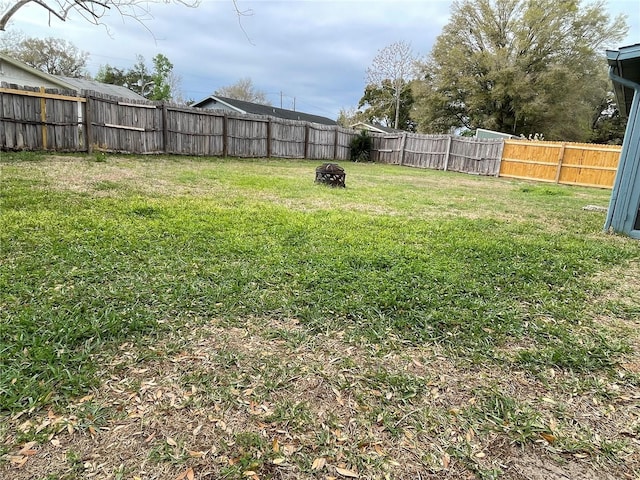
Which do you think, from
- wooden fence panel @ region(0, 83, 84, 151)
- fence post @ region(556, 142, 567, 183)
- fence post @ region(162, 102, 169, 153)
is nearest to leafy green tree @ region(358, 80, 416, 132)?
fence post @ region(556, 142, 567, 183)

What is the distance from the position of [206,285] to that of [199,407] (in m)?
1.22

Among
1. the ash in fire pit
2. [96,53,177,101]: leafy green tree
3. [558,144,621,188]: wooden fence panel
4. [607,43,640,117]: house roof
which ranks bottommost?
the ash in fire pit

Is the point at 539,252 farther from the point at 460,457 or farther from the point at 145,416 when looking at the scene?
the point at 145,416

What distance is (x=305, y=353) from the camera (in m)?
2.02

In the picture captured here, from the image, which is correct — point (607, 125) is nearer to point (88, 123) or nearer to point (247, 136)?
point (247, 136)

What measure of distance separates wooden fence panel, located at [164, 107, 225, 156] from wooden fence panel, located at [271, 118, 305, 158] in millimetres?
2360

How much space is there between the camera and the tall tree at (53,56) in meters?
26.8

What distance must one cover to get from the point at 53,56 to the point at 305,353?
3706 cm

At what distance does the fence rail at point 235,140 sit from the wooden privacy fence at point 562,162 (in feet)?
0.09

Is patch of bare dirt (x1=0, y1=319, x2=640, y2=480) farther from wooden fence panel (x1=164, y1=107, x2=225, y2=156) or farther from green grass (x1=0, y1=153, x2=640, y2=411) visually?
wooden fence panel (x1=164, y1=107, x2=225, y2=156)

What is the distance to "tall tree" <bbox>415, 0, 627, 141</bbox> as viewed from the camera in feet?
71.4

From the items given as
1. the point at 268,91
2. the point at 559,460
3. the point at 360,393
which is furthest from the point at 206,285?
the point at 268,91

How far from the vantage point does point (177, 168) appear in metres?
8.73

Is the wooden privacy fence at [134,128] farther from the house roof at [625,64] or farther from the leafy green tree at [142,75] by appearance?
the leafy green tree at [142,75]
